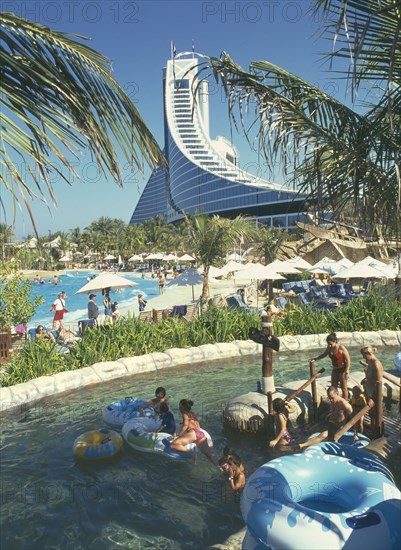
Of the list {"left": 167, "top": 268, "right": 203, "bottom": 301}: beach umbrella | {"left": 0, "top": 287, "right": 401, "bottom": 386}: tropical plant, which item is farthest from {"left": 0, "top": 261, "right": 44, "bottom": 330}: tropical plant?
{"left": 167, "top": 268, "right": 203, "bottom": 301}: beach umbrella

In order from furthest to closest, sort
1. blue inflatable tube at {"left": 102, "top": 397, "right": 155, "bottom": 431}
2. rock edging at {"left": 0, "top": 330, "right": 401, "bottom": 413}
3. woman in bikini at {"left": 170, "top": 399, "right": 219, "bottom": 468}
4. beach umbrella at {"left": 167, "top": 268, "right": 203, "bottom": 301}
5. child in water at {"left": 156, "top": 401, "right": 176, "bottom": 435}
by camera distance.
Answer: beach umbrella at {"left": 167, "top": 268, "right": 203, "bottom": 301} < rock edging at {"left": 0, "top": 330, "right": 401, "bottom": 413} < blue inflatable tube at {"left": 102, "top": 397, "right": 155, "bottom": 431} < child in water at {"left": 156, "top": 401, "right": 176, "bottom": 435} < woman in bikini at {"left": 170, "top": 399, "right": 219, "bottom": 468}

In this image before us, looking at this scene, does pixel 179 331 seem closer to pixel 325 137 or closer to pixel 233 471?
pixel 233 471

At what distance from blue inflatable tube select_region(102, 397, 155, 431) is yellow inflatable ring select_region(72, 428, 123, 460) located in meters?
0.67

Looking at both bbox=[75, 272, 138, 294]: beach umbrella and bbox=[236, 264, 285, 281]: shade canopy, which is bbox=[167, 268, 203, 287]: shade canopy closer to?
bbox=[236, 264, 285, 281]: shade canopy

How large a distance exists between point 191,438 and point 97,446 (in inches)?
46.4

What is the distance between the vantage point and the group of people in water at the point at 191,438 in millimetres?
4836

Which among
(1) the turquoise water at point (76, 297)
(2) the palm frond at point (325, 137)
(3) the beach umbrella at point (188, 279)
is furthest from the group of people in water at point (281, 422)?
(1) the turquoise water at point (76, 297)

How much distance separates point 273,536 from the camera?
314 cm

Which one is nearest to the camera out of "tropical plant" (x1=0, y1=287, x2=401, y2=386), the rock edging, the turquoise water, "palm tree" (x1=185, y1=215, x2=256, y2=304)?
the rock edging

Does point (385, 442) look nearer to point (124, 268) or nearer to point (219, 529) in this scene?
point (219, 529)

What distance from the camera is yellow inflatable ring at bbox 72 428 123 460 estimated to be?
18.5 ft

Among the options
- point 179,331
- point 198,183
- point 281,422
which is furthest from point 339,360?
point 198,183

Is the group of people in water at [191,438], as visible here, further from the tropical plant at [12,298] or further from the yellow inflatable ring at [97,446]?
the tropical plant at [12,298]

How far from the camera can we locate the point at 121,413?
661 centimetres
